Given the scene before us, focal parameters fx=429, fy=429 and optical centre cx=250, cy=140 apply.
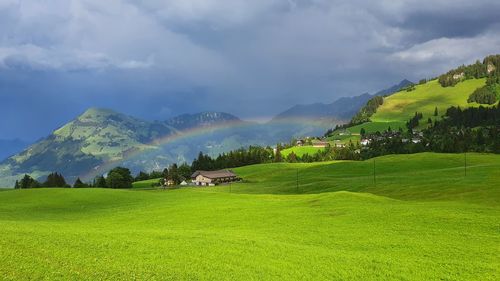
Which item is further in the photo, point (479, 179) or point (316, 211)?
point (479, 179)

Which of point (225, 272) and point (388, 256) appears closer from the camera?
point (225, 272)

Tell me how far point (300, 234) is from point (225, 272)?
60.6ft

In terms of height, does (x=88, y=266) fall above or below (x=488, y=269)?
above

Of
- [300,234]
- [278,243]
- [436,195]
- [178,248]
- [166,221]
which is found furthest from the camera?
[436,195]

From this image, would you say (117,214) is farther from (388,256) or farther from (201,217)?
(388,256)

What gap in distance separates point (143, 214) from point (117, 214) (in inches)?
207

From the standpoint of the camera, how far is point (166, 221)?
61844mm

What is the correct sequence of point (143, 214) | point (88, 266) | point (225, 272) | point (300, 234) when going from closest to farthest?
point (88, 266) < point (225, 272) < point (300, 234) < point (143, 214)

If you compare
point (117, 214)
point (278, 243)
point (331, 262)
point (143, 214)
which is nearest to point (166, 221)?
point (143, 214)

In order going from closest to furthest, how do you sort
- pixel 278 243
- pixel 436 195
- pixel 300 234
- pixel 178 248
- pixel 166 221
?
pixel 178 248, pixel 278 243, pixel 300 234, pixel 166 221, pixel 436 195

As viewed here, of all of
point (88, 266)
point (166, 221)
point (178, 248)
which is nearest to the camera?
point (88, 266)

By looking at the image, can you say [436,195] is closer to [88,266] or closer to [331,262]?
[331,262]

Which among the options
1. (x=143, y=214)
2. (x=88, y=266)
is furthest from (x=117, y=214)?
(x=88, y=266)

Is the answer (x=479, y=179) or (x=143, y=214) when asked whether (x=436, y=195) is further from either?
(x=143, y=214)
